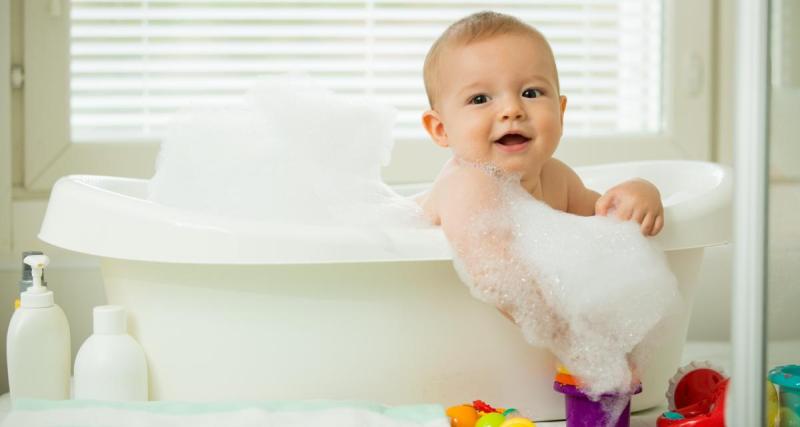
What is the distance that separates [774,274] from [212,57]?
1.52 metres

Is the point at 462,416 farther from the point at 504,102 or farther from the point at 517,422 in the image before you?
the point at 504,102

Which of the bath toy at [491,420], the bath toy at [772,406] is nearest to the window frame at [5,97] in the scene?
the bath toy at [491,420]

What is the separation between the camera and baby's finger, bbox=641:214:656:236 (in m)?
1.29

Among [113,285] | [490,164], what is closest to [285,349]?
[113,285]

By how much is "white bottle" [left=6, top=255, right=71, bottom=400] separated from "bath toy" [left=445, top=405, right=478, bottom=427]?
602 millimetres

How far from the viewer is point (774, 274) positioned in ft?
3.17

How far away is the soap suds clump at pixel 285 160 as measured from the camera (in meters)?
1.44

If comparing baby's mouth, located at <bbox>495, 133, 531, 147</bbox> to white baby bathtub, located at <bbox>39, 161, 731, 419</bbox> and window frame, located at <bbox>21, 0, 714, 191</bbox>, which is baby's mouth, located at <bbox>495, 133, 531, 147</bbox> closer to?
white baby bathtub, located at <bbox>39, 161, 731, 419</bbox>

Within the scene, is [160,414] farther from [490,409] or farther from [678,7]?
[678,7]

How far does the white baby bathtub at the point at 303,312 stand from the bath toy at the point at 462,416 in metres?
0.07

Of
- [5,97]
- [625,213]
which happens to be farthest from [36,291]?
[625,213]

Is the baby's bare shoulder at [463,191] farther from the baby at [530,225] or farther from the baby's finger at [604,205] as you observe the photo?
the baby's finger at [604,205]

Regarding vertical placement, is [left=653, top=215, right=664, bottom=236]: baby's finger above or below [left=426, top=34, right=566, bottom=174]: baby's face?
below

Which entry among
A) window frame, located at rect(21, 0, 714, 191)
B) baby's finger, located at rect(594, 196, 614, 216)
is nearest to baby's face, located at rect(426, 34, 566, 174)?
baby's finger, located at rect(594, 196, 614, 216)
